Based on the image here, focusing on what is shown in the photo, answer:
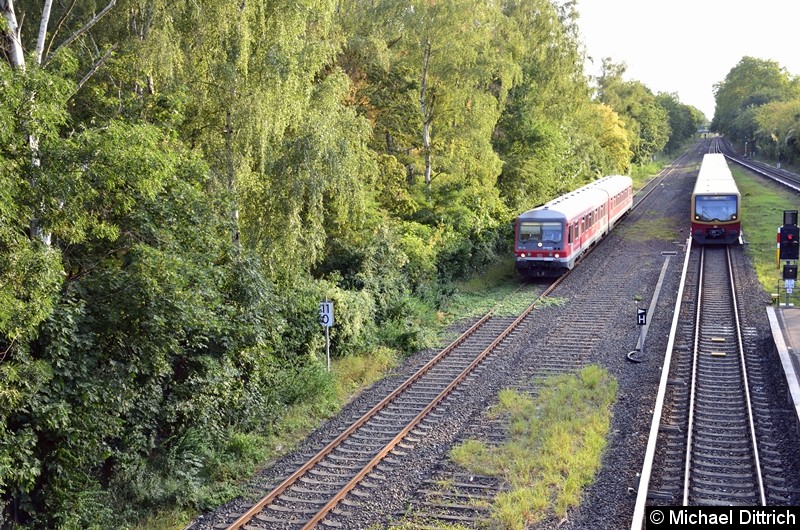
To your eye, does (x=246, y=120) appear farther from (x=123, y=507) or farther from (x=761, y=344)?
(x=761, y=344)

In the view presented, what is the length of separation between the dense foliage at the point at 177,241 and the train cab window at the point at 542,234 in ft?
8.12

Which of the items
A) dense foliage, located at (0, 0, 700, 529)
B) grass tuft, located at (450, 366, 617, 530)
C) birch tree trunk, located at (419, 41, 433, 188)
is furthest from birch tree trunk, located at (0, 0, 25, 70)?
birch tree trunk, located at (419, 41, 433, 188)

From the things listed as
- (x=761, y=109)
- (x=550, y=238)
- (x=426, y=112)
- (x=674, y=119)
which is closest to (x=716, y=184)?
(x=550, y=238)

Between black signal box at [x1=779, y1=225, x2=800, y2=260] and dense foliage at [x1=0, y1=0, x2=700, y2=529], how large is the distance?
9851 millimetres

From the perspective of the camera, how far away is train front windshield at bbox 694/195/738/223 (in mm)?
28781

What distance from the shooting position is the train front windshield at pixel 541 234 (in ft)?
77.5

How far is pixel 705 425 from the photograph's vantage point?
39.9 feet

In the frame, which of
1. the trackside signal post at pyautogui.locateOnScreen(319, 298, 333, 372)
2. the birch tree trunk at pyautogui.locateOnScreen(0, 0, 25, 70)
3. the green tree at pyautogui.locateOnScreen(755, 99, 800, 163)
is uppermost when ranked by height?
the green tree at pyautogui.locateOnScreen(755, 99, 800, 163)

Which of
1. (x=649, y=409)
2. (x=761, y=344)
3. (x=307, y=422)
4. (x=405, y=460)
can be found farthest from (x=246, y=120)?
(x=761, y=344)

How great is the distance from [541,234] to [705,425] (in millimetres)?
12282

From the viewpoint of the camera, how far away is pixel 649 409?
12.8 meters

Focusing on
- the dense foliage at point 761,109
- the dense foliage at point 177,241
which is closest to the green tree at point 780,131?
the dense foliage at point 761,109

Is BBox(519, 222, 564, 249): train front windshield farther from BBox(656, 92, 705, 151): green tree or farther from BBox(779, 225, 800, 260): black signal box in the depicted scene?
BBox(656, 92, 705, 151): green tree

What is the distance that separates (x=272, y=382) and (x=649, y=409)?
7170 millimetres
